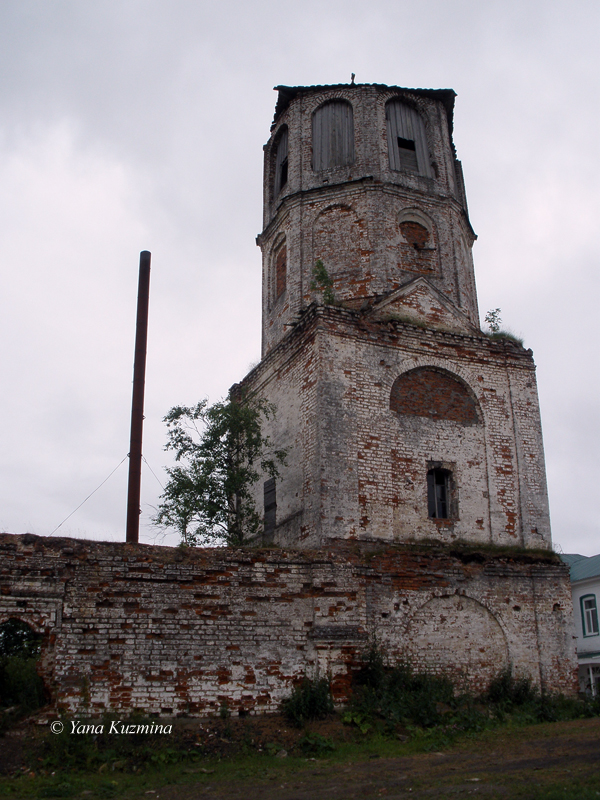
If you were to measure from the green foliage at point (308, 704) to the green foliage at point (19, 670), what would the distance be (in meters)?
3.36

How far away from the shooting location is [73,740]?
892cm

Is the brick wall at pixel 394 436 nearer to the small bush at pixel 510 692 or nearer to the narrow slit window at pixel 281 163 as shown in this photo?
the small bush at pixel 510 692

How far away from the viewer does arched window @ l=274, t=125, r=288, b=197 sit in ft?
55.3

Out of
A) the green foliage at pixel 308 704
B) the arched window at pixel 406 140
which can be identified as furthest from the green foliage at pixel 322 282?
the green foliage at pixel 308 704

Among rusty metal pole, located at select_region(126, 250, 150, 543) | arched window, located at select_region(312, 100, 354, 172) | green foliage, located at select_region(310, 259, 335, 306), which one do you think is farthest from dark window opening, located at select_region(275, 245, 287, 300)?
rusty metal pole, located at select_region(126, 250, 150, 543)

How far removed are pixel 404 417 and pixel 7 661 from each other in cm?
790

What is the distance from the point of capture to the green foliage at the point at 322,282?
1404 cm

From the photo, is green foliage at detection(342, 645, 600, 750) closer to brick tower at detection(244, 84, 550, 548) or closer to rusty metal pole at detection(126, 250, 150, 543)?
brick tower at detection(244, 84, 550, 548)

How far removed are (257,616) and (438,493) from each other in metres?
4.29

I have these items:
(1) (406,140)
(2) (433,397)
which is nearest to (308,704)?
(2) (433,397)

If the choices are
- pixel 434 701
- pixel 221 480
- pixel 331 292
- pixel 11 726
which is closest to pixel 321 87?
pixel 331 292

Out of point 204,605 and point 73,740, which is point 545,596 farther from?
point 73,740

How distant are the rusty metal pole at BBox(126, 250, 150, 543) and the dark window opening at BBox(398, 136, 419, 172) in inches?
236

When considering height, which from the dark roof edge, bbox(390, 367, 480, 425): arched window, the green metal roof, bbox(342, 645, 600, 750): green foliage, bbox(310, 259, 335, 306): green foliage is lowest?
bbox(342, 645, 600, 750): green foliage
